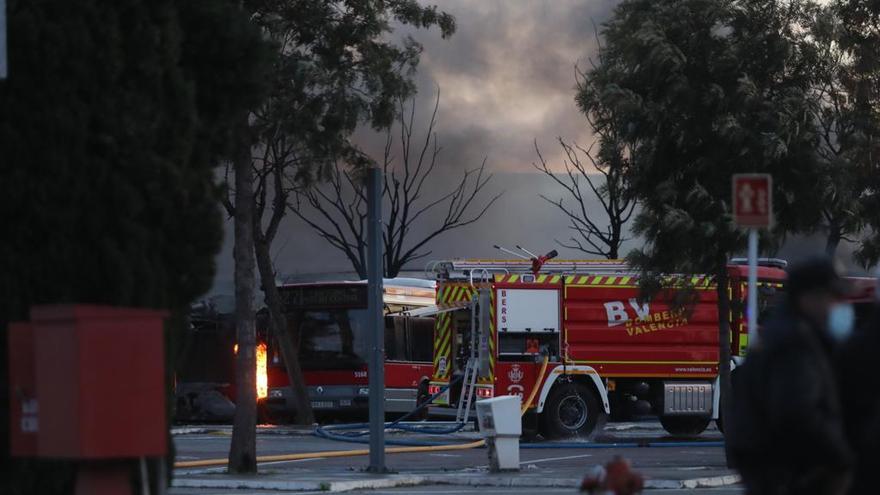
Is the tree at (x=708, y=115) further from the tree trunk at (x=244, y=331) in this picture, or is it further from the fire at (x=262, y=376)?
the fire at (x=262, y=376)

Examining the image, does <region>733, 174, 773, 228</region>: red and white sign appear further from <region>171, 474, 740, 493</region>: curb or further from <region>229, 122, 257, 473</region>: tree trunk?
<region>229, 122, 257, 473</region>: tree trunk

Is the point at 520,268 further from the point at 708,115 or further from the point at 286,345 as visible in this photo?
the point at 708,115

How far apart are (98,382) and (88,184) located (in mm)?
2860

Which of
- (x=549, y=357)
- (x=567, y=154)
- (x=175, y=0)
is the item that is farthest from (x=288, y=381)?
(x=175, y=0)

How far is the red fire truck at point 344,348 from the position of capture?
3706 cm

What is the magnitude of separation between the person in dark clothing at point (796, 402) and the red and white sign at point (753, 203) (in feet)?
19.2

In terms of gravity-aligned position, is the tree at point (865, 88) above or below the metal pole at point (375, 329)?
above

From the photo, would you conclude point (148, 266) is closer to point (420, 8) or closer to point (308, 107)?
point (308, 107)

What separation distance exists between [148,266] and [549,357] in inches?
728

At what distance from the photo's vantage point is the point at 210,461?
23031 millimetres

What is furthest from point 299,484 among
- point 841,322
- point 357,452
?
point 841,322

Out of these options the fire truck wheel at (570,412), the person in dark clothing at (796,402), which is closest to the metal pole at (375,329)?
the fire truck wheel at (570,412)

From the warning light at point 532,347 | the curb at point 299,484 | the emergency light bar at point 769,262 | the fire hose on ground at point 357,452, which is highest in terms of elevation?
the emergency light bar at point 769,262

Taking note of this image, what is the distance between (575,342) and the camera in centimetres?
2933
